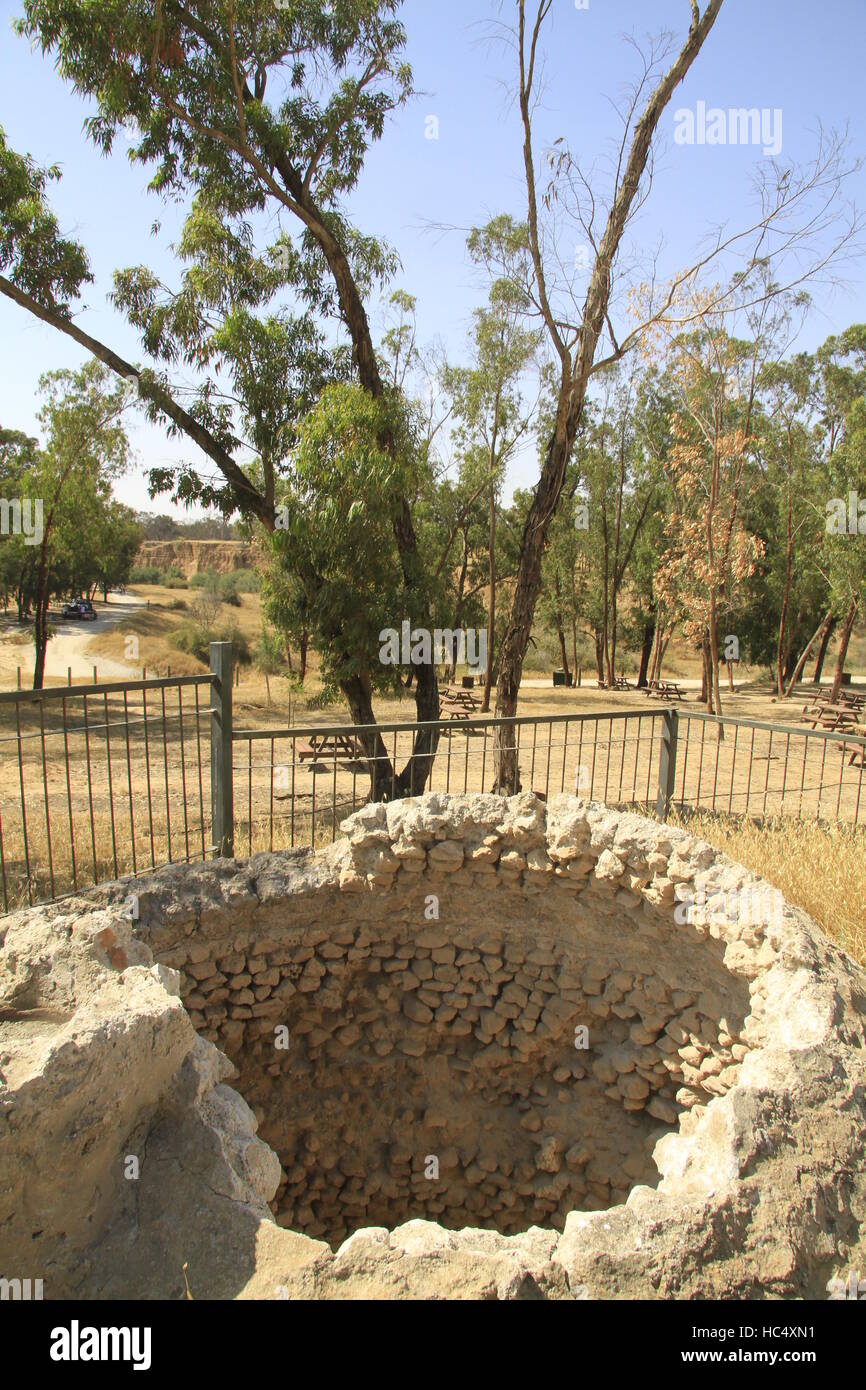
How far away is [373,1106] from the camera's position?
5.66 m

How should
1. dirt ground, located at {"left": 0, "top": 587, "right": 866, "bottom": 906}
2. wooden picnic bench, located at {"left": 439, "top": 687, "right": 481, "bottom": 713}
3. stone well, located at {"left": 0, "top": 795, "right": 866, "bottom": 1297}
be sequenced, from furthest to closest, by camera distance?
wooden picnic bench, located at {"left": 439, "top": 687, "right": 481, "bottom": 713} → dirt ground, located at {"left": 0, "top": 587, "right": 866, "bottom": 906} → stone well, located at {"left": 0, "top": 795, "right": 866, "bottom": 1297}

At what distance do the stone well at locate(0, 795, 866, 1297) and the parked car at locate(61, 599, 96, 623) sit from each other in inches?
1455

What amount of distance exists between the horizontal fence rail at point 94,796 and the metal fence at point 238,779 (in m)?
0.04

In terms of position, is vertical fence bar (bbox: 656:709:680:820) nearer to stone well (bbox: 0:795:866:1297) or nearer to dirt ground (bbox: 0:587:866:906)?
dirt ground (bbox: 0:587:866:906)

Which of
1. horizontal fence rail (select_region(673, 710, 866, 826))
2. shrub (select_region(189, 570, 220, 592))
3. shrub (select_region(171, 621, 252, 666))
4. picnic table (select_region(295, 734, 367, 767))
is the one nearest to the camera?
picnic table (select_region(295, 734, 367, 767))

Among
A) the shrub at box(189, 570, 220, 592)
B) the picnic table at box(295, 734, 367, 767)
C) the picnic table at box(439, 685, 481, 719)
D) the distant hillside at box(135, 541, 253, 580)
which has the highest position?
the distant hillside at box(135, 541, 253, 580)

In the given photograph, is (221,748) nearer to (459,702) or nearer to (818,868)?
(818,868)

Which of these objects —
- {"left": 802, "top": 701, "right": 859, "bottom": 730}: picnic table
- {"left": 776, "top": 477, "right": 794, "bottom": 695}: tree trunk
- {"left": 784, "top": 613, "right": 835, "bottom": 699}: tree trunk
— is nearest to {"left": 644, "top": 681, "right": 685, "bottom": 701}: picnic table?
{"left": 776, "top": 477, "right": 794, "bottom": 695}: tree trunk

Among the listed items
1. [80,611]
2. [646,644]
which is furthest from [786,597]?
[80,611]

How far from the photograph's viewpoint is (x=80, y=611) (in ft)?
128

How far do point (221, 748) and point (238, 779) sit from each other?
746 centimetres

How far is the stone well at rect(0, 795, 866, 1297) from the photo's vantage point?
2.43 m

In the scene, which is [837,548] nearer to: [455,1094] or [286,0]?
[286,0]

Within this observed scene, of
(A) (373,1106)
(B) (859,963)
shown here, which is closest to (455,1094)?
(A) (373,1106)
